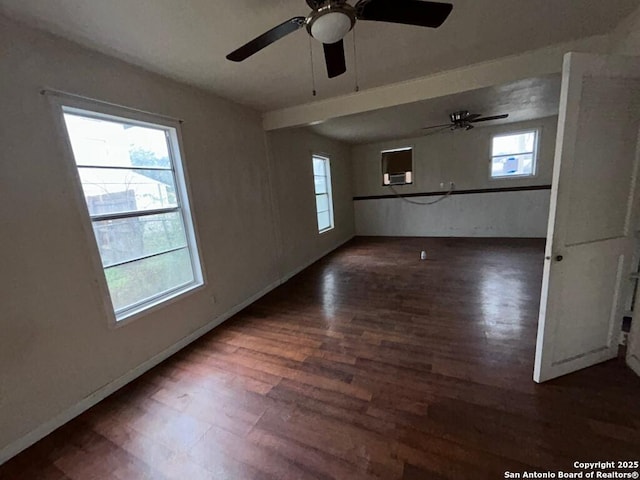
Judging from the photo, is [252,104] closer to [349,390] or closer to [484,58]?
[484,58]

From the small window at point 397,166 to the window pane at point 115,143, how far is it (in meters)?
5.29

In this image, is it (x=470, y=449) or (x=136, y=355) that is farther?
(x=136, y=355)

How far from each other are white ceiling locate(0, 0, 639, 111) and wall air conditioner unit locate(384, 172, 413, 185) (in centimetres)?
397

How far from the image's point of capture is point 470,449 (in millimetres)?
1366

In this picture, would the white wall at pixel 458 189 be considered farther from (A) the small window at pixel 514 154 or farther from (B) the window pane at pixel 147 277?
→ (B) the window pane at pixel 147 277

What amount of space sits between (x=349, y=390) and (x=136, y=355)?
1750mm

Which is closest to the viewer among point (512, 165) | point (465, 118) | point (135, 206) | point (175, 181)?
point (135, 206)

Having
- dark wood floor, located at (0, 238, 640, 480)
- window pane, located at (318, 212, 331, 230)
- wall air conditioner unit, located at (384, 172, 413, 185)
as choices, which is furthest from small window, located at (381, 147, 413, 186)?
dark wood floor, located at (0, 238, 640, 480)

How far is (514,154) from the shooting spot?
217 inches

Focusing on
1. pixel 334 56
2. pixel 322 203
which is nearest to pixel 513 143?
pixel 322 203

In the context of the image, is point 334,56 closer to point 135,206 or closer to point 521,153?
point 135,206

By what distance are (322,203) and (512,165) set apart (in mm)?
4066

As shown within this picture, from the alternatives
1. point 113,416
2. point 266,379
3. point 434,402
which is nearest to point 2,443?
point 113,416

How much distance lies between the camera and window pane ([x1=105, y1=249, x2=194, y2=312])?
210cm
